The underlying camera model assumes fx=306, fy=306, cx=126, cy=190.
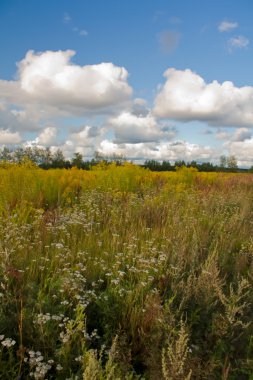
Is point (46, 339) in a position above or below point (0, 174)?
below

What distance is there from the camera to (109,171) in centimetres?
927

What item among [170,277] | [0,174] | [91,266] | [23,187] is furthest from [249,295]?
[0,174]

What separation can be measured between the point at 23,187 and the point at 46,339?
4728mm

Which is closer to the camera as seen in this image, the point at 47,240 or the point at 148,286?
the point at 148,286

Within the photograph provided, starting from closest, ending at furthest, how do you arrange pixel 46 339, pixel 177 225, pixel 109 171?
pixel 46 339 → pixel 177 225 → pixel 109 171

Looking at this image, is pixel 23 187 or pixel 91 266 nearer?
pixel 91 266

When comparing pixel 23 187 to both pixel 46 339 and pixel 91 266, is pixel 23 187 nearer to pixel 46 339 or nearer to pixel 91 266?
pixel 91 266

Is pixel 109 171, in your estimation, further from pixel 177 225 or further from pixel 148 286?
pixel 148 286

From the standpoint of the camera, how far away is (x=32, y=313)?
233cm

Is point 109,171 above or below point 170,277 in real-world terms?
above

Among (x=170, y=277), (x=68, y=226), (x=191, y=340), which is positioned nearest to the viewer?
(x=191, y=340)

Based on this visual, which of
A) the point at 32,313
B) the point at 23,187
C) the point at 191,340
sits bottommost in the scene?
the point at 191,340

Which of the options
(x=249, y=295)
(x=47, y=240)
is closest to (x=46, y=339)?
(x=47, y=240)

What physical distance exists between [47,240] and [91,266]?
1033 mm
